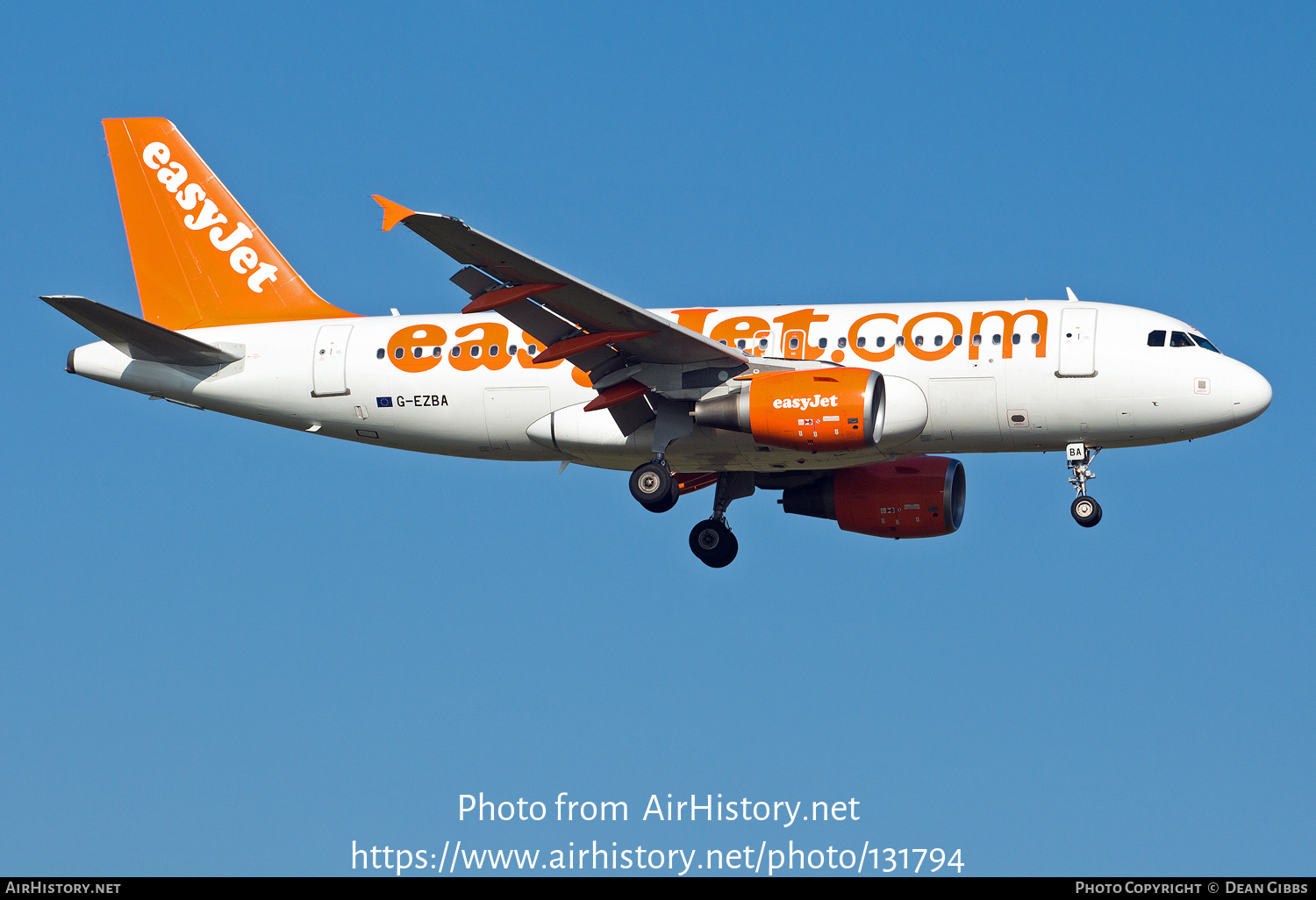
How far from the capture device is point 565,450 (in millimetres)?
37469

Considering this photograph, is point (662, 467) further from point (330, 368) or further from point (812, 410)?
point (330, 368)

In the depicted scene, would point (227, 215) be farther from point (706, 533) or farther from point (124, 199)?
point (706, 533)

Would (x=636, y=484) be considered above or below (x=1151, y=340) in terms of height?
below

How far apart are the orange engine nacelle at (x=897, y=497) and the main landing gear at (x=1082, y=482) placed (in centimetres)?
441

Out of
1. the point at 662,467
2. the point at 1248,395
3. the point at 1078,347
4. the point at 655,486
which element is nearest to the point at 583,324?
the point at 662,467

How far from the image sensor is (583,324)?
35188 mm

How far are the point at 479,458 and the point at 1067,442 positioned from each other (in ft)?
43.4

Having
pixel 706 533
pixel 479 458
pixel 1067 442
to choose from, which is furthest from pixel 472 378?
pixel 1067 442

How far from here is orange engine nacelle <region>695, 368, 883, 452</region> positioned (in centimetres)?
3409

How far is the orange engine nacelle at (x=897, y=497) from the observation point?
131 ft

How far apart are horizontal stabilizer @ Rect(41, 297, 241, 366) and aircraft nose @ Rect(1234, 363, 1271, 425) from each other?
22.4m

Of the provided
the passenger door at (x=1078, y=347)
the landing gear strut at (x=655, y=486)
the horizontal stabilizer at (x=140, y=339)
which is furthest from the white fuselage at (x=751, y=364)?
the landing gear strut at (x=655, y=486)

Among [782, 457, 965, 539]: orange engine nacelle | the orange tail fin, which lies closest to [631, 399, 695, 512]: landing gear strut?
[782, 457, 965, 539]: orange engine nacelle
